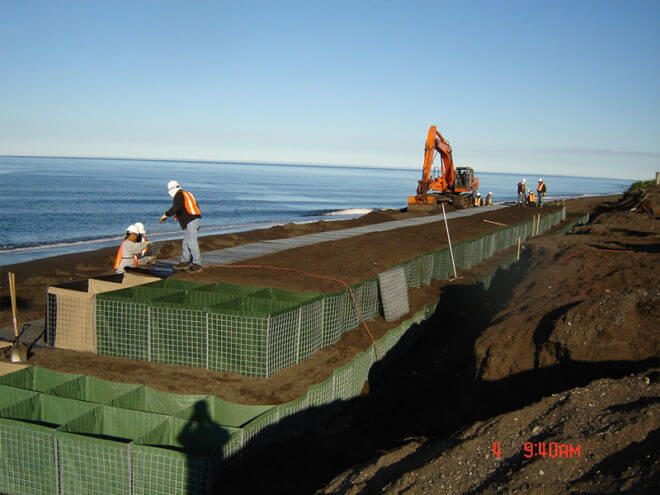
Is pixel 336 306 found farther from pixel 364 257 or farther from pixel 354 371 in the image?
pixel 364 257

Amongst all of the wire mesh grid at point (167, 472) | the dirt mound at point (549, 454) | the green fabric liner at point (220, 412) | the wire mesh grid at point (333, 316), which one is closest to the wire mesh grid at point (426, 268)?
the wire mesh grid at point (333, 316)

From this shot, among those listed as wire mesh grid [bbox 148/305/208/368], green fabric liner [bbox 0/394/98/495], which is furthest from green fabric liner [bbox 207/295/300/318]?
green fabric liner [bbox 0/394/98/495]

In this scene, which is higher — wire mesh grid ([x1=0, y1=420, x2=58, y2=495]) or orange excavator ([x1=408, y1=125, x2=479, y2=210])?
orange excavator ([x1=408, y1=125, x2=479, y2=210])

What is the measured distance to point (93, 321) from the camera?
28.4 feet

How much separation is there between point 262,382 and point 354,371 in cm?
154

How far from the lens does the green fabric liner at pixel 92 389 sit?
696 centimetres

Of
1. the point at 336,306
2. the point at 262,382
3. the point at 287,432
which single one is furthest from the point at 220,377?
the point at 336,306

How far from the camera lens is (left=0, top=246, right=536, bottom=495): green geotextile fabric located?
5.40 m

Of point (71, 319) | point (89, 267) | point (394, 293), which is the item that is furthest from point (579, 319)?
point (89, 267)

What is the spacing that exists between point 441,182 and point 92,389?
106 feet

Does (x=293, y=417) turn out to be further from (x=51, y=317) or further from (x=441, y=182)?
(x=441, y=182)

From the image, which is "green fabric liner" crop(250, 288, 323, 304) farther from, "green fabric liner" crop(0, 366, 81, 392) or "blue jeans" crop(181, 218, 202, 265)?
"green fabric liner" crop(0, 366, 81, 392)

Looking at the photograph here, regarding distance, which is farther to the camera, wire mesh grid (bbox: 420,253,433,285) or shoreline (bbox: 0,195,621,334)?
wire mesh grid (bbox: 420,253,433,285)

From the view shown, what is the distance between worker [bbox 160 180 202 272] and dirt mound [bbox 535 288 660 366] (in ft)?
21.2
